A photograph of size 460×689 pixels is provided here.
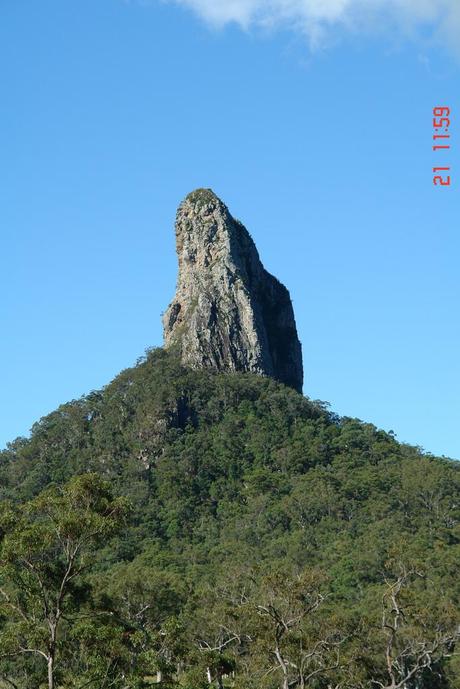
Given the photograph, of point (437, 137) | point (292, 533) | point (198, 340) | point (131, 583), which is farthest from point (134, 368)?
point (437, 137)

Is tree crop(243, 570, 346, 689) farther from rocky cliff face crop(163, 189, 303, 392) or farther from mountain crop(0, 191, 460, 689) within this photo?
rocky cliff face crop(163, 189, 303, 392)

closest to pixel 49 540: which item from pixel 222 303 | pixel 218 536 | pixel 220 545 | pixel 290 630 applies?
pixel 290 630

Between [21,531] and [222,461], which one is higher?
[222,461]

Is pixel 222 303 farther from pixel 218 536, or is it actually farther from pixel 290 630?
pixel 290 630

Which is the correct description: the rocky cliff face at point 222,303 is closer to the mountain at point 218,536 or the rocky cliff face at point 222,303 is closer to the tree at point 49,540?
the mountain at point 218,536

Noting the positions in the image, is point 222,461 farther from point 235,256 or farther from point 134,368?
point 235,256

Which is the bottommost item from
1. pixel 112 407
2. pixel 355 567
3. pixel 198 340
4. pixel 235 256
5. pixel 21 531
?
pixel 21 531

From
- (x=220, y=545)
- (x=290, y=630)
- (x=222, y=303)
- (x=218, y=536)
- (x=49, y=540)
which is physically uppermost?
(x=222, y=303)

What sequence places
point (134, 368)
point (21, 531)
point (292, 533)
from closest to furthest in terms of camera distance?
point (21, 531), point (292, 533), point (134, 368)
